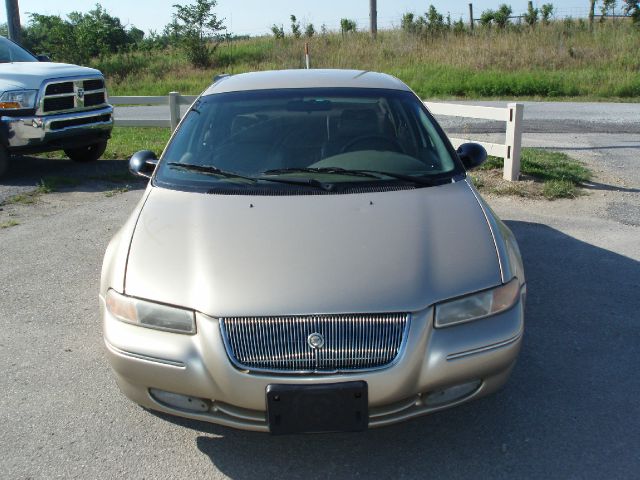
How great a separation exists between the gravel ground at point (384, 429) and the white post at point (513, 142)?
2423 mm

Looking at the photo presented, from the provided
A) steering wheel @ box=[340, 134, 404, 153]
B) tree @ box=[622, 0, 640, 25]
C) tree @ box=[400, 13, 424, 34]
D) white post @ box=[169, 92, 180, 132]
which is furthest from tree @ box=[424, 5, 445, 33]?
steering wheel @ box=[340, 134, 404, 153]

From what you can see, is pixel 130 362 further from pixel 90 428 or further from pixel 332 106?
pixel 332 106

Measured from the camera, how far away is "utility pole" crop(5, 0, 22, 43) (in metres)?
14.6

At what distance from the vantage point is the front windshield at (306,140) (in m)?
4.10

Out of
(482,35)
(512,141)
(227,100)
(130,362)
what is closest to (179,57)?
(482,35)

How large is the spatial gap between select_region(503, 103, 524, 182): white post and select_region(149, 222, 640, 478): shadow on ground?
4.22m

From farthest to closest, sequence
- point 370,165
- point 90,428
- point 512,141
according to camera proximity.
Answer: point 512,141 < point 370,165 < point 90,428

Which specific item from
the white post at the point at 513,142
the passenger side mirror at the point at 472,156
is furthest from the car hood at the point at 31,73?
the passenger side mirror at the point at 472,156

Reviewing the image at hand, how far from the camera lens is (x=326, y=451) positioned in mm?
3250

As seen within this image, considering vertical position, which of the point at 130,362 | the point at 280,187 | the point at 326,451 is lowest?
the point at 326,451

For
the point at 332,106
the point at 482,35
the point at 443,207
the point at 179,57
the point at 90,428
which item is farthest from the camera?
the point at 179,57

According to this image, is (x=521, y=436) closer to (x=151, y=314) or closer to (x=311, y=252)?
(x=311, y=252)

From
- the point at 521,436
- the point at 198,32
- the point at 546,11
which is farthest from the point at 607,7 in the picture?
the point at 521,436

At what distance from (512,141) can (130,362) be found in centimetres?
636
